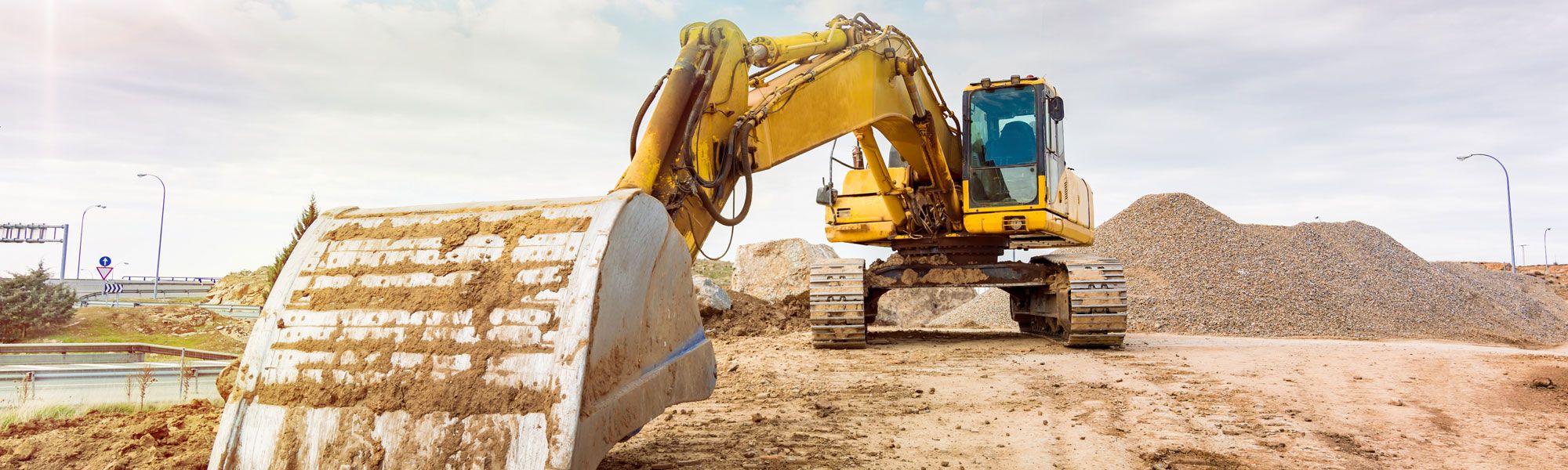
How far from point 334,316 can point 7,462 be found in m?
2.52

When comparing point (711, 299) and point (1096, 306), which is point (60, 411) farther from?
point (1096, 306)

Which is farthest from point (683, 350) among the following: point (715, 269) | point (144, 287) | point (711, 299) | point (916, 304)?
point (144, 287)

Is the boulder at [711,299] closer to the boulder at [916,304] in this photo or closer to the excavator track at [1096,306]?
the boulder at [916,304]

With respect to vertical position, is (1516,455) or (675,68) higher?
(675,68)

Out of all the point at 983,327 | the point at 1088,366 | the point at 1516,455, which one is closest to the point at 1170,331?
the point at 983,327

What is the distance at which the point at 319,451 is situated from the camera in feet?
9.41

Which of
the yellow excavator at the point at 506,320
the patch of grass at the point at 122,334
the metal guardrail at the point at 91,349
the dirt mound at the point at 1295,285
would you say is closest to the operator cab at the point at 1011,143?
the yellow excavator at the point at 506,320

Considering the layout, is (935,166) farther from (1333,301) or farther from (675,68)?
(1333,301)

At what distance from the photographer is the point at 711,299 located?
1328cm

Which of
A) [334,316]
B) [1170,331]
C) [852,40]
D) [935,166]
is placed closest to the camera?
[334,316]

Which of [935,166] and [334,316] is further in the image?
[935,166]

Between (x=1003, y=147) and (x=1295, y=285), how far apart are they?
11076 millimetres

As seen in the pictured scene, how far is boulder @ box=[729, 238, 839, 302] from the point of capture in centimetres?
1741

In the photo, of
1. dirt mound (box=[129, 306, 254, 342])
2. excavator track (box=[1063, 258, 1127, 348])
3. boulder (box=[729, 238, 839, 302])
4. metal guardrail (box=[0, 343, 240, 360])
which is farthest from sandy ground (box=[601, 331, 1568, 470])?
dirt mound (box=[129, 306, 254, 342])
